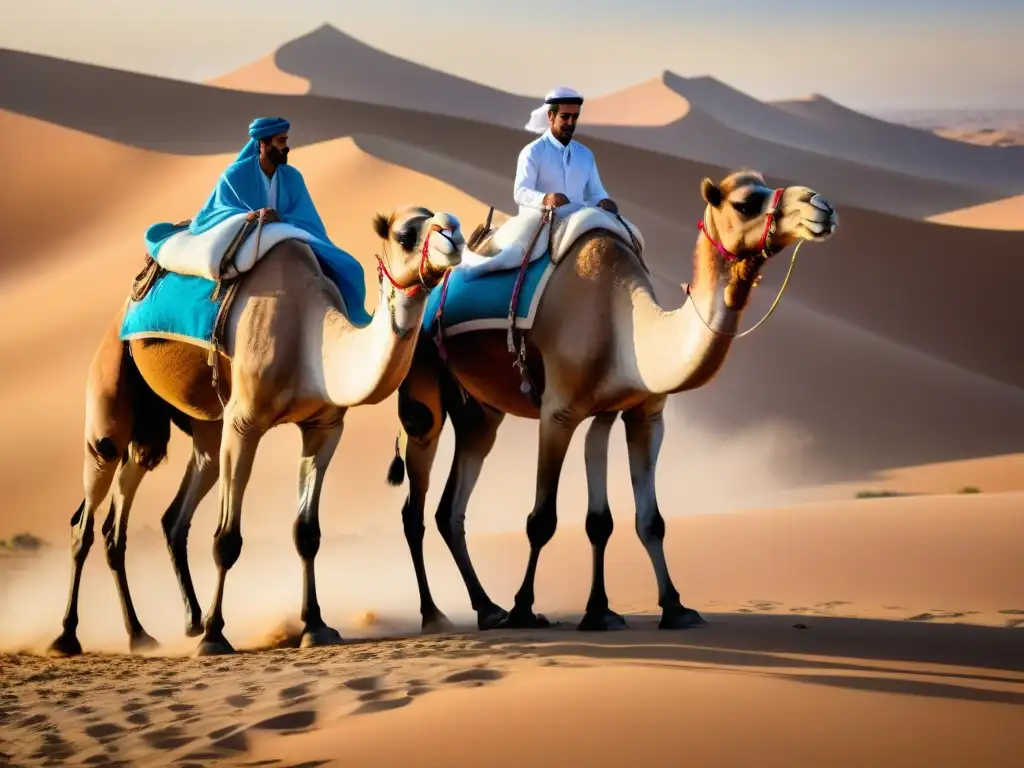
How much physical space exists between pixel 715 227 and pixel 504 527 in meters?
10.3

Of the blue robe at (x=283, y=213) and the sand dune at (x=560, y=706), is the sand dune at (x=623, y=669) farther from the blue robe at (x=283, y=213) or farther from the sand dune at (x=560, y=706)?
the blue robe at (x=283, y=213)

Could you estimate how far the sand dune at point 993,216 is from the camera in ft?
148

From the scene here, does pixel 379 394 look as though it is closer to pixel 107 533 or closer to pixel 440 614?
pixel 440 614

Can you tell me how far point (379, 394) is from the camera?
8.73 m

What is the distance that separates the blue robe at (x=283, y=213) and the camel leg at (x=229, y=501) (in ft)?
3.10

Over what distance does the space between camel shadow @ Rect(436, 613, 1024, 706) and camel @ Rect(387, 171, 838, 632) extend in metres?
0.61

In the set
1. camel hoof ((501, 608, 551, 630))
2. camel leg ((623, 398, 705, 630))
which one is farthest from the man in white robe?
camel hoof ((501, 608, 551, 630))

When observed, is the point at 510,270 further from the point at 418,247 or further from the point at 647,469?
the point at 418,247

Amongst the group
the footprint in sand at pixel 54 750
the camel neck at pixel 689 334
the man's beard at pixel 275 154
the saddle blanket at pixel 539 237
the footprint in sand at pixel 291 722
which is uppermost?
the man's beard at pixel 275 154

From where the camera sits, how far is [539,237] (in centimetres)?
977

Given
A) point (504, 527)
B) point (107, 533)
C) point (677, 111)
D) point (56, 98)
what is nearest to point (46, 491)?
point (504, 527)

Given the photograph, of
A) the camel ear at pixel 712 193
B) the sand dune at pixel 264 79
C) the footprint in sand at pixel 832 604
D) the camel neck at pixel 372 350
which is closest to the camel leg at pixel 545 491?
the camel neck at pixel 372 350

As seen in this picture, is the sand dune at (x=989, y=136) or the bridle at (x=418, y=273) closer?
the bridle at (x=418, y=273)

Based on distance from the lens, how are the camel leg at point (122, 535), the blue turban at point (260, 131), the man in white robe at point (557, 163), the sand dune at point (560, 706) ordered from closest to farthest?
the sand dune at point (560, 706)
the man in white robe at point (557, 163)
the blue turban at point (260, 131)
the camel leg at point (122, 535)
